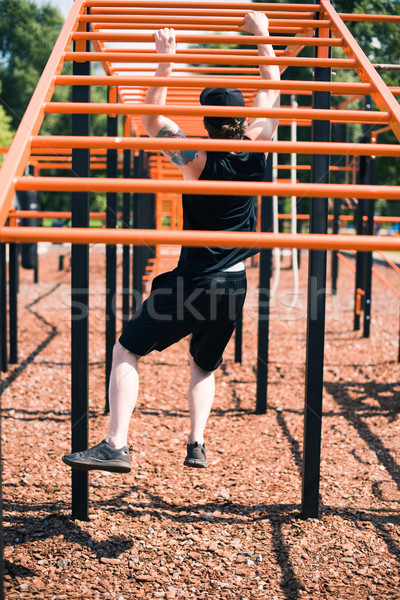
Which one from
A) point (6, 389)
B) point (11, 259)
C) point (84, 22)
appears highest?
point (84, 22)

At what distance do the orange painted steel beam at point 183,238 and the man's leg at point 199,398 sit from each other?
0.94 metres

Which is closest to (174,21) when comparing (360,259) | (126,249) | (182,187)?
(182,187)

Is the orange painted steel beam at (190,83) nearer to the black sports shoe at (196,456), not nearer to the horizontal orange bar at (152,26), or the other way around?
the horizontal orange bar at (152,26)

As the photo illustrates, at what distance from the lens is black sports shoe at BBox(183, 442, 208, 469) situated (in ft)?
8.56

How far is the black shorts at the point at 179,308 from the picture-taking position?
2.36m

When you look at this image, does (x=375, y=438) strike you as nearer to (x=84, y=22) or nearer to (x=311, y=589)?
(x=311, y=589)

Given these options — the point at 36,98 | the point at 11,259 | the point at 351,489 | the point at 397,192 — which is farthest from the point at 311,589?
the point at 11,259

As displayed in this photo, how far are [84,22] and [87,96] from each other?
0.43 m

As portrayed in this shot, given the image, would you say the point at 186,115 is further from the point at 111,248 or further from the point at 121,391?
the point at 111,248

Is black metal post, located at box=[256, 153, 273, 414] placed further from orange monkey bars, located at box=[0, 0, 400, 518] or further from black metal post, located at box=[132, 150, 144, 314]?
black metal post, located at box=[132, 150, 144, 314]

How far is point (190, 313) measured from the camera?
2371mm

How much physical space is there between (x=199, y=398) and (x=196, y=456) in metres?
0.26

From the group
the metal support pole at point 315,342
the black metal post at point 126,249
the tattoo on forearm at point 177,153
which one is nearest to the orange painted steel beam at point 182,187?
the tattoo on forearm at point 177,153

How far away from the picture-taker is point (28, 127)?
85.1 inches
